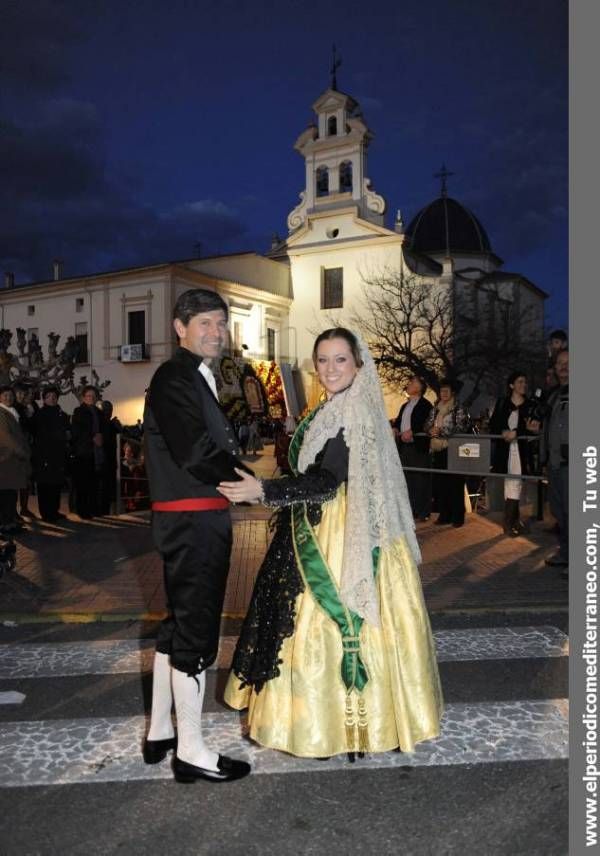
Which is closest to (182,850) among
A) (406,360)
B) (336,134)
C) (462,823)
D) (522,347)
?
(462,823)

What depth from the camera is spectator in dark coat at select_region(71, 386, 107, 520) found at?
36.8 ft

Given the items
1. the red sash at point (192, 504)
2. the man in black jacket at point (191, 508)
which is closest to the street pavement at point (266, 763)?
the man in black jacket at point (191, 508)

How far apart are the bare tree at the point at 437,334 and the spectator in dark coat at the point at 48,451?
810 inches

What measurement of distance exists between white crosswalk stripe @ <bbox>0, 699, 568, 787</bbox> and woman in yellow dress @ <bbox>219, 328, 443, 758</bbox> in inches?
6.2

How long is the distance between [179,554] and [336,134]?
38431 mm

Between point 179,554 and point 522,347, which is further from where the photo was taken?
point 522,347

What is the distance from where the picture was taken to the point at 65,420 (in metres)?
11.3

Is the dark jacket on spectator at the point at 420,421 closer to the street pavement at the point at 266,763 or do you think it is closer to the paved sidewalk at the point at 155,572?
the paved sidewalk at the point at 155,572

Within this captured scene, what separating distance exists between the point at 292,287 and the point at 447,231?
1253cm

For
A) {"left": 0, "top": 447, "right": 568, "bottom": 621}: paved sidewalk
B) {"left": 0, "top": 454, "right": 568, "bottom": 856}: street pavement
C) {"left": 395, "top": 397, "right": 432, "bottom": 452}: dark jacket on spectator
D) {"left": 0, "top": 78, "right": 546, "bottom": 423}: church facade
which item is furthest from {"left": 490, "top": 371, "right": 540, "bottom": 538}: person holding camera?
{"left": 0, "top": 78, "right": 546, "bottom": 423}: church facade

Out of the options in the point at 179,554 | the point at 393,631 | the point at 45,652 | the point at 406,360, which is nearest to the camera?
the point at 179,554

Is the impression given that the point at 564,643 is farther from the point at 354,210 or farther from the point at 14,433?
the point at 354,210

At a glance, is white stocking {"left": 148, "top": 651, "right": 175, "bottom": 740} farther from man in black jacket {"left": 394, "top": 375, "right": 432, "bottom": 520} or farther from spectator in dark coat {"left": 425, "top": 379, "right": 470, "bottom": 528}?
man in black jacket {"left": 394, "top": 375, "right": 432, "bottom": 520}

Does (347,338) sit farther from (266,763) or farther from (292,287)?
(292,287)
